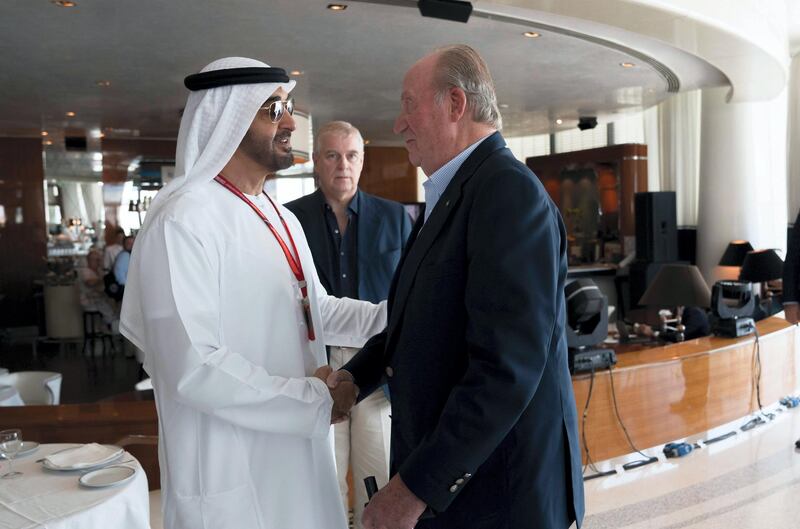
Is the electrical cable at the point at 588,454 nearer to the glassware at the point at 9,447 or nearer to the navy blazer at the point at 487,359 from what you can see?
the navy blazer at the point at 487,359

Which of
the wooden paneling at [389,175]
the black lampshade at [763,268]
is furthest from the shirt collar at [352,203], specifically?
the wooden paneling at [389,175]

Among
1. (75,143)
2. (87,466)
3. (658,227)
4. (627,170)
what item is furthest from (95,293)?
(627,170)

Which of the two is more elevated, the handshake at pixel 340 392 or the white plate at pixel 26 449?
the handshake at pixel 340 392

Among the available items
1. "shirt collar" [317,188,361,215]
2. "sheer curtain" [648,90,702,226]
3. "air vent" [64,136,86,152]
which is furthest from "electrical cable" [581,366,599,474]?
"air vent" [64,136,86,152]

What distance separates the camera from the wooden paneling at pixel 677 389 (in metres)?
5.18

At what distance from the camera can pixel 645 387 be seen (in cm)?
539

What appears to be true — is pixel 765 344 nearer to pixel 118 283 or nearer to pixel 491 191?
pixel 491 191

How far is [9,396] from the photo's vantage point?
5.17 metres

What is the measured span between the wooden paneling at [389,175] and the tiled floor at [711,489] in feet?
37.7

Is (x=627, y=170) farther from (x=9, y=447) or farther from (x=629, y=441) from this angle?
(x=9, y=447)

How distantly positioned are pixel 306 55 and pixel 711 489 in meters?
5.45

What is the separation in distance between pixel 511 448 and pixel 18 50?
7110 mm

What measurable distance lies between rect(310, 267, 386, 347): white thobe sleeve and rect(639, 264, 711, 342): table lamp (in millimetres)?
4075

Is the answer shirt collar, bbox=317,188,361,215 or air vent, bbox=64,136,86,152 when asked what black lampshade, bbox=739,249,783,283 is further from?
air vent, bbox=64,136,86,152
